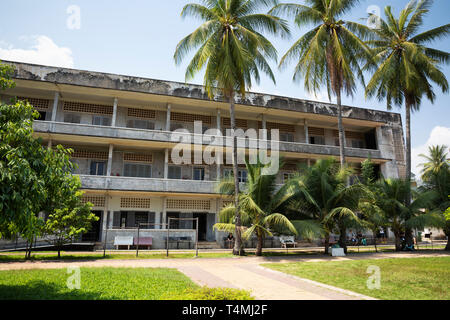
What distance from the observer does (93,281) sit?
735 centimetres

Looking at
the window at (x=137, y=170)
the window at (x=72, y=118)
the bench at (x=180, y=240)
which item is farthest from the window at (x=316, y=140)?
the window at (x=72, y=118)

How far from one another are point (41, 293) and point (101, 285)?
3.98ft

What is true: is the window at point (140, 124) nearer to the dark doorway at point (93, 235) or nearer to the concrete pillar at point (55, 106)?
the concrete pillar at point (55, 106)

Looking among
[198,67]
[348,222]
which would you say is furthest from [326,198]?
[198,67]

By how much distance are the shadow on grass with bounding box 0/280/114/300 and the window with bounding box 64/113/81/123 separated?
16.4m

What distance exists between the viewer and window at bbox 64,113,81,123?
21.0 m

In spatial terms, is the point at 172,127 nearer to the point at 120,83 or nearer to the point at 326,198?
the point at 120,83

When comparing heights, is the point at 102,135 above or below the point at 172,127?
below

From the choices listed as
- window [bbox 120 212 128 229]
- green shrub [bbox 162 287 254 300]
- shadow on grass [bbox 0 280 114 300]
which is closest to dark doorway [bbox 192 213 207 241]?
window [bbox 120 212 128 229]

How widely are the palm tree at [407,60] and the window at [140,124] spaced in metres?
15.3

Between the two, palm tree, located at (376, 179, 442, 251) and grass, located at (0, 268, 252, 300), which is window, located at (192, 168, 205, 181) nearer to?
palm tree, located at (376, 179, 442, 251)

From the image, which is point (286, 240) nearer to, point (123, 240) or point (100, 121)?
point (123, 240)

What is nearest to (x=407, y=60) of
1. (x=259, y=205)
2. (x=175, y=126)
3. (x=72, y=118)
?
(x=259, y=205)
